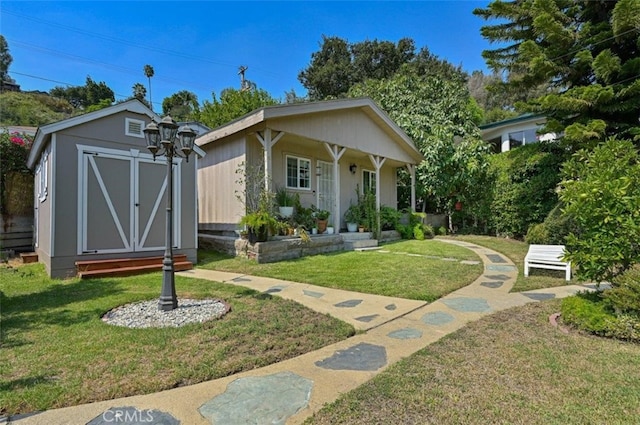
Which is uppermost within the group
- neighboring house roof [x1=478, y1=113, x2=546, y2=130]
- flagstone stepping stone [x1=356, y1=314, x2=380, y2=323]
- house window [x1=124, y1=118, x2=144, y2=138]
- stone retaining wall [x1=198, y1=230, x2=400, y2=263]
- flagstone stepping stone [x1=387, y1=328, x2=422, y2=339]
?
neighboring house roof [x1=478, y1=113, x2=546, y2=130]

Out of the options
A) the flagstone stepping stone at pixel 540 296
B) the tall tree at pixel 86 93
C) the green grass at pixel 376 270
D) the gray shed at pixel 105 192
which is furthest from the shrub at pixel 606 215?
the tall tree at pixel 86 93

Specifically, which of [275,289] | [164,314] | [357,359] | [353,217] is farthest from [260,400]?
[353,217]

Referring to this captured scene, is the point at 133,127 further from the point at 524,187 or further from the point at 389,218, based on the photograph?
the point at 524,187

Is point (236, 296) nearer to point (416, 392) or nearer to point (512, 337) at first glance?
point (416, 392)

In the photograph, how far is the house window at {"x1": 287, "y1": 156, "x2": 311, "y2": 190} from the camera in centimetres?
1024

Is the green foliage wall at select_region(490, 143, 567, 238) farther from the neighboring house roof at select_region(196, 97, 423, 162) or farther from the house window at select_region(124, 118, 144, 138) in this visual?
the house window at select_region(124, 118, 144, 138)

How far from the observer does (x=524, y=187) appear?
11391 mm

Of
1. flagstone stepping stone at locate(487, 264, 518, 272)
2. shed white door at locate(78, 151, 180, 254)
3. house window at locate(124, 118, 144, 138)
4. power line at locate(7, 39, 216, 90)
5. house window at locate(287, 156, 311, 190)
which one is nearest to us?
shed white door at locate(78, 151, 180, 254)

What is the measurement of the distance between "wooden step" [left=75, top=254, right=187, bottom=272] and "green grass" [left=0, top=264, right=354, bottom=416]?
1364 millimetres

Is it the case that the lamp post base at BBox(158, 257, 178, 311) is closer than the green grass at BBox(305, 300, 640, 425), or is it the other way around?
the green grass at BBox(305, 300, 640, 425)

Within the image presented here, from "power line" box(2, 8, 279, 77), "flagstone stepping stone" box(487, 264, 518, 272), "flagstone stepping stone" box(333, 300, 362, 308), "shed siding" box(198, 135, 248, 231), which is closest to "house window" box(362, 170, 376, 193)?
"shed siding" box(198, 135, 248, 231)

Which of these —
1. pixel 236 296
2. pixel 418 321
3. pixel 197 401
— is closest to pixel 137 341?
pixel 197 401

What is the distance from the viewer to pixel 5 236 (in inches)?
380

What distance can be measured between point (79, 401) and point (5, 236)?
10.6 metres
